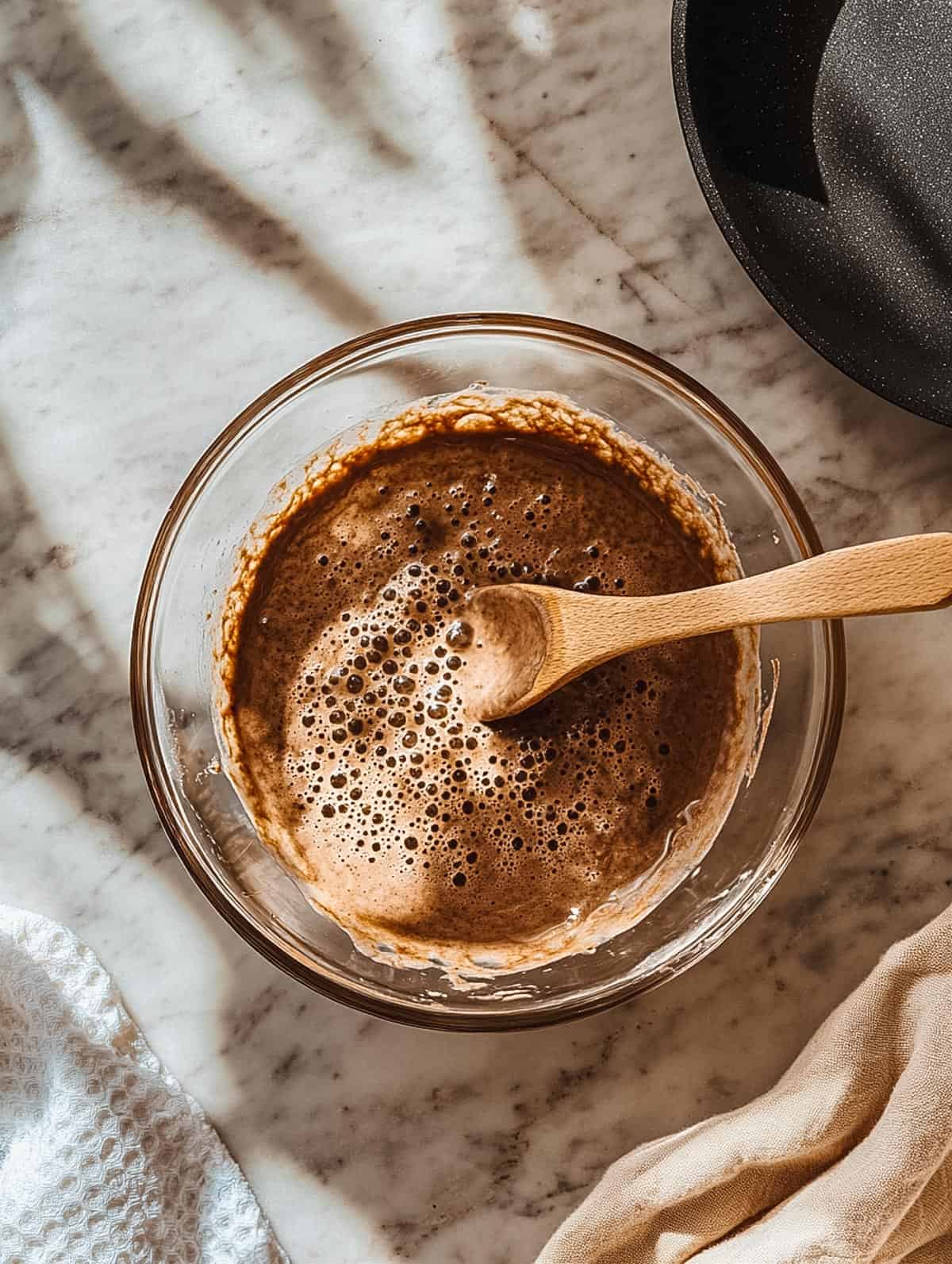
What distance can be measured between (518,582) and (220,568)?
27 cm

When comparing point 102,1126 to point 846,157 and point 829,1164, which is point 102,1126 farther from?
point 846,157

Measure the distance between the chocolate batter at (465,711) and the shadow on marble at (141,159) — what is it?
0.62ft

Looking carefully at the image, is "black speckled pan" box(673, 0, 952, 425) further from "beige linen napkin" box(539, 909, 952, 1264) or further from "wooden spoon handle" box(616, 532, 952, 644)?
"beige linen napkin" box(539, 909, 952, 1264)

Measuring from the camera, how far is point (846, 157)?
1.11m

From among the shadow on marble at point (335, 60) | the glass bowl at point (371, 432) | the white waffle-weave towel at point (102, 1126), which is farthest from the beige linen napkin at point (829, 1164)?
the shadow on marble at point (335, 60)

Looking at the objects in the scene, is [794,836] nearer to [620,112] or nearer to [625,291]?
[625,291]

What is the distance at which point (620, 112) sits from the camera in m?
1.13

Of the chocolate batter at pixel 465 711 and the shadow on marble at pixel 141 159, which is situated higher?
the shadow on marble at pixel 141 159

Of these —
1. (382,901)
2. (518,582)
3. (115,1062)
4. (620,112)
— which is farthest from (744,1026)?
(620,112)

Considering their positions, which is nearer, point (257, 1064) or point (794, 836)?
point (794, 836)

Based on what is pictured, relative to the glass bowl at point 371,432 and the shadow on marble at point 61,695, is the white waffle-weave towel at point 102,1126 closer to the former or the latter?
the shadow on marble at point 61,695

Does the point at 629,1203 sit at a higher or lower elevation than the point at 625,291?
lower

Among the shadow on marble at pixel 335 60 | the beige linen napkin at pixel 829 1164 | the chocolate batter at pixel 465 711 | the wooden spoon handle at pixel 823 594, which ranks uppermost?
the shadow on marble at pixel 335 60

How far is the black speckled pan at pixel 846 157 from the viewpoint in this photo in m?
1.08
